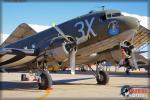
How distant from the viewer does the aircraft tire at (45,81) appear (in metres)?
20.3

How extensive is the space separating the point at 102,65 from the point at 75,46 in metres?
6.39

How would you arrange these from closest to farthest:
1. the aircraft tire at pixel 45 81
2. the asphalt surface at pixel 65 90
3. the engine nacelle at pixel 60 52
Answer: the asphalt surface at pixel 65 90 → the engine nacelle at pixel 60 52 → the aircraft tire at pixel 45 81

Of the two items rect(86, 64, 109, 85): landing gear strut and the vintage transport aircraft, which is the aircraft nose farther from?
rect(86, 64, 109, 85): landing gear strut

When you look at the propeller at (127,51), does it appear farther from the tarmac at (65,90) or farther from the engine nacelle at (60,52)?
the engine nacelle at (60,52)

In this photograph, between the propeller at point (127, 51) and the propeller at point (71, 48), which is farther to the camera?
the propeller at point (127, 51)

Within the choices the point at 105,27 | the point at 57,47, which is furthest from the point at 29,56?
the point at 105,27

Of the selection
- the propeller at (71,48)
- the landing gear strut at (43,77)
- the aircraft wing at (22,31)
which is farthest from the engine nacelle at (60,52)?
the aircraft wing at (22,31)

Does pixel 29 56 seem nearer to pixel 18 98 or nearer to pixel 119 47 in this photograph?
pixel 18 98

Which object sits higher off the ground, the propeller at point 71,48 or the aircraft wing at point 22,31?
the aircraft wing at point 22,31

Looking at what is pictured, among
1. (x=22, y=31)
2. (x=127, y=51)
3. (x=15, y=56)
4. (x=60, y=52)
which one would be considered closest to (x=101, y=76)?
(x=127, y=51)

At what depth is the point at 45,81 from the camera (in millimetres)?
A: 20453

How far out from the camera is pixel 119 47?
22.0 metres

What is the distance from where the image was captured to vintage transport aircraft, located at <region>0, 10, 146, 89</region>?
19812mm

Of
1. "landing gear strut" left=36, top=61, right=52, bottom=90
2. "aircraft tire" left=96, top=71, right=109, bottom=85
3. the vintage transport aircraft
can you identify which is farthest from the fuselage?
"aircraft tire" left=96, top=71, right=109, bottom=85
